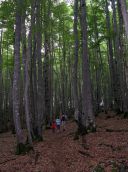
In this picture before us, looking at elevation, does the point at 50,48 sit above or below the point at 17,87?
above

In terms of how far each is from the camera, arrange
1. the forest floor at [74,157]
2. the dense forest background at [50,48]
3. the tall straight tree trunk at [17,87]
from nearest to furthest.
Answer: the forest floor at [74,157] < the tall straight tree trunk at [17,87] < the dense forest background at [50,48]

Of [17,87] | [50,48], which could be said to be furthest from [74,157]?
[50,48]

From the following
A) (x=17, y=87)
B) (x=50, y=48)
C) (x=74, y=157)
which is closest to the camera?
(x=74, y=157)

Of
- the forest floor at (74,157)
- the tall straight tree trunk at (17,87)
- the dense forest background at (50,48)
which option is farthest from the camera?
the dense forest background at (50,48)

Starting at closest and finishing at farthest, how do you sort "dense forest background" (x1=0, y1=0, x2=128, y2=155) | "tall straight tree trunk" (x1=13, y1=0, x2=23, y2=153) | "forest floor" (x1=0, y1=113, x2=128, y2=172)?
"forest floor" (x1=0, y1=113, x2=128, y2=172) < "tall straight tree trunk" (x1=13, y1=0, x2=23, y2=153) < "dense forest background" (x1=0, y1=0, x2=128, y2=155)

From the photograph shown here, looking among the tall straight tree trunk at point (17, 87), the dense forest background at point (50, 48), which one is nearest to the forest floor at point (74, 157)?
the tall straight tree trunk at point (17, 87)

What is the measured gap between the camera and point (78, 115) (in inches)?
582

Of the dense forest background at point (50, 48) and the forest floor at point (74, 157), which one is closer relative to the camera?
the forest floor at point (74, 157)

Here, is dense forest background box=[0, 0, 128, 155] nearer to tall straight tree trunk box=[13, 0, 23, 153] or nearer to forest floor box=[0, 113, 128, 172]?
tall straight tree trunk box=[13, 0, 23, 153]

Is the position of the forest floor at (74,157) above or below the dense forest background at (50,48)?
below

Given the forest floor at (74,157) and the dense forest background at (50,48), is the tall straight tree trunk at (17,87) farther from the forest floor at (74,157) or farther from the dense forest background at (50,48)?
the forest floor at (74,157)

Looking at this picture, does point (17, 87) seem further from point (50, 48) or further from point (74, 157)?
point (50, 48)

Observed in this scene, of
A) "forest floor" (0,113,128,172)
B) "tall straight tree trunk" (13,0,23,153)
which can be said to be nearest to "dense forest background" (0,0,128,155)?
"tall straight tree trunk" (13,0,23,153)

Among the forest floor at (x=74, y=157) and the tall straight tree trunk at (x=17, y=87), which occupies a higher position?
the tall straight tree trunk at (x=17, y=87)
